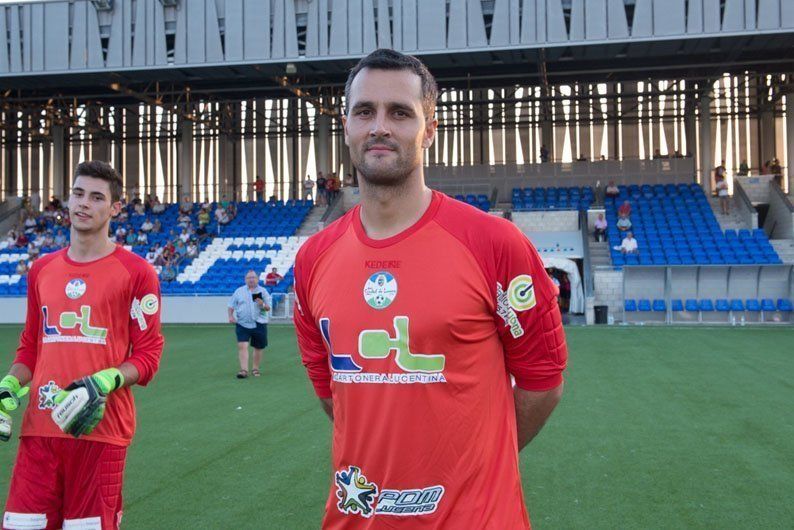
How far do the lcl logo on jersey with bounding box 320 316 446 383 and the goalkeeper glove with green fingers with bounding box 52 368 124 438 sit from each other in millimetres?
1531

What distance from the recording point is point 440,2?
2666 centimetres

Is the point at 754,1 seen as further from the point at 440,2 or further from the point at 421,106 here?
the point at 421,106

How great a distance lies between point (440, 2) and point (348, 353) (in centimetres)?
2591

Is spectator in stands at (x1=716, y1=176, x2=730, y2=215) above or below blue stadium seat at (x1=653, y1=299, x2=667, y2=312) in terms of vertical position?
above

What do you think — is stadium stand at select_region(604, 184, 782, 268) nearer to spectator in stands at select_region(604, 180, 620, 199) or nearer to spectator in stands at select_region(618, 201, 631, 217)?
spectator in stands at select_region(604, 180, 620, 199)

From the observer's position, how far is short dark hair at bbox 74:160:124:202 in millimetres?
4105

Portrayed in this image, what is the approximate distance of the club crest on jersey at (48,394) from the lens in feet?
12.1

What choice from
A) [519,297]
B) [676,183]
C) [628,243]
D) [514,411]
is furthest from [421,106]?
[676,183]

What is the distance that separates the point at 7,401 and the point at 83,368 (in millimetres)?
351

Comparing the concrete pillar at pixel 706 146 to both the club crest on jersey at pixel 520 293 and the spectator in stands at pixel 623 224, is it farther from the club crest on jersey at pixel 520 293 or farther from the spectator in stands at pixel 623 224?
the club crest on jersey at pixel 520 293

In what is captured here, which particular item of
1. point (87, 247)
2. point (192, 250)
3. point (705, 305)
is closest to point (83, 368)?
point (87, 247)

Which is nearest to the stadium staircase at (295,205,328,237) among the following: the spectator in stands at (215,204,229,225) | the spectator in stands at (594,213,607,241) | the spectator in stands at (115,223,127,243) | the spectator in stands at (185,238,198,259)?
the spectator in stands at (215,204,229,225)

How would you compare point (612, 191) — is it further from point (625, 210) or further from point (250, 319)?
point (250, 319)

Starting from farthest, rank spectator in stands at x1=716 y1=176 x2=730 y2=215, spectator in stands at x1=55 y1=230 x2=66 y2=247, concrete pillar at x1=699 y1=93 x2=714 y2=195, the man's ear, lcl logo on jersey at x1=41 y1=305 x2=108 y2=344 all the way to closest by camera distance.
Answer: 1. concrete pillar at x1=699 y1=93 x2=714 y2=195
2. spectator in stands at x1=55 y1=230 x2=66 y2=247
3. spectator in stands at x1=716 y1=176 x2=730 y2=215
4. lcl logo on jersey at x1=41 y1=305 x2=108 y2=344
5. the man's ear
